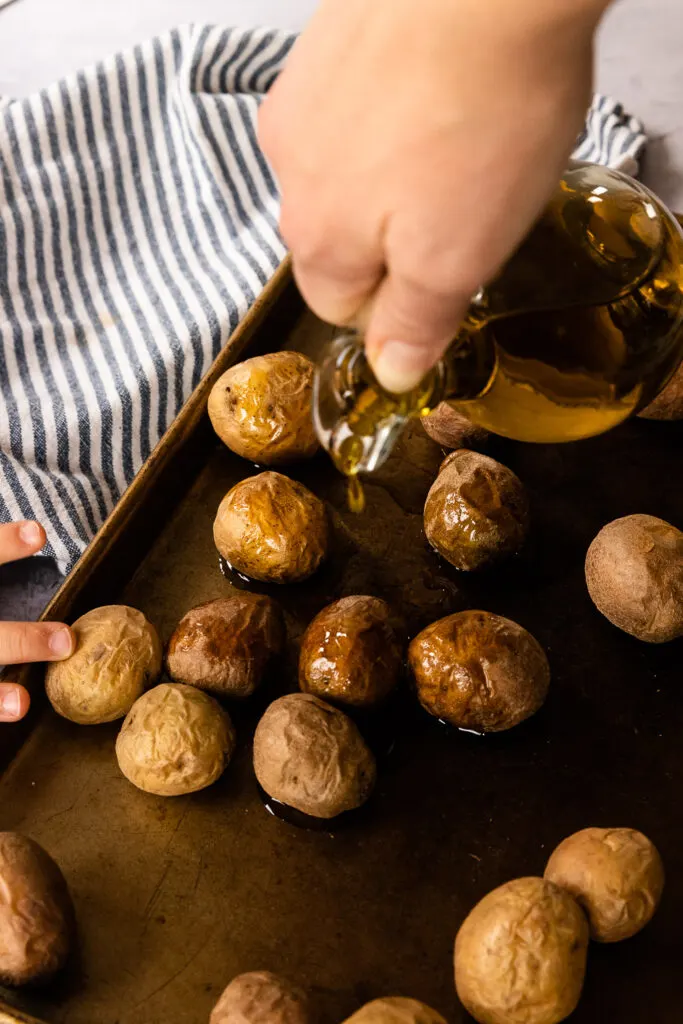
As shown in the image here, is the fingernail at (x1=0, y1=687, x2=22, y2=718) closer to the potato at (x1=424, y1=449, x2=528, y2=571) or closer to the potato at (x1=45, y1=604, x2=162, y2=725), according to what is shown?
the potato at (x1=45, y1=604, x2=162, y2=725)

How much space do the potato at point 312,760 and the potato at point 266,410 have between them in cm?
31

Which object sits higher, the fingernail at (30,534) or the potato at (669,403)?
the potato at (669,403)

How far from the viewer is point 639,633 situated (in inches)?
36.2

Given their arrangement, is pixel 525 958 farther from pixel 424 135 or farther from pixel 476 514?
pixel 424 135

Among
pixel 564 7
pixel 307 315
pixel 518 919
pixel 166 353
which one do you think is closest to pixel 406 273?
pixel 564 7

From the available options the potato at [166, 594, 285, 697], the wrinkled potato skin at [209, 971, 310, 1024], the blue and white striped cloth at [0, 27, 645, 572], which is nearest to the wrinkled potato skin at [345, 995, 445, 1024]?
the wrinkled potato skin at [209, 971, 310, 1024]

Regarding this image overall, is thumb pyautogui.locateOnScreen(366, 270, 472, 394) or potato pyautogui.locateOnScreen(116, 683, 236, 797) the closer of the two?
thumb pyautogui.locateOnScreen(366, 270, 472, 394)

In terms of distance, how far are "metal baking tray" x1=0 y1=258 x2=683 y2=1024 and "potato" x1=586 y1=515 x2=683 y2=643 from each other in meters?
0.03

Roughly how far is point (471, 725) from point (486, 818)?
8 centimetres

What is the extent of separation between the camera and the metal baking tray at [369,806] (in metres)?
0.77

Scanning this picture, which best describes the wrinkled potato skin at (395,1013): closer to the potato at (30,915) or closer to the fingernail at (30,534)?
the potato at (30,915)

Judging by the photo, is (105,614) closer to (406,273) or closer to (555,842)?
(555,842)

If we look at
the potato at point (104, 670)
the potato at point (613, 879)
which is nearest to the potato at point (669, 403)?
the potato at point (613, 879)

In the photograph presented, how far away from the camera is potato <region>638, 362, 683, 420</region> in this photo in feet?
3.43
